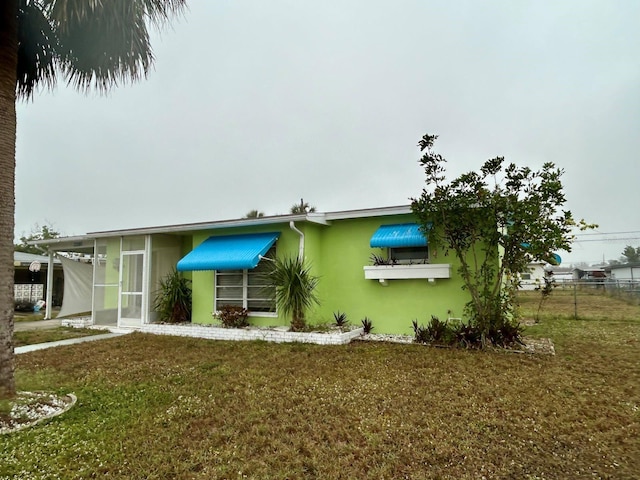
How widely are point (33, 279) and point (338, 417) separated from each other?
3163 centimetres

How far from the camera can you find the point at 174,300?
15688 mm

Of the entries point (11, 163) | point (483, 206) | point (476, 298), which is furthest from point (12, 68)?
point (476, 298)

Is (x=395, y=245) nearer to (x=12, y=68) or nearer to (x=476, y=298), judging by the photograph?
(x=476, y=298)

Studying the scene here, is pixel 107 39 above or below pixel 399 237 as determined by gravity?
above

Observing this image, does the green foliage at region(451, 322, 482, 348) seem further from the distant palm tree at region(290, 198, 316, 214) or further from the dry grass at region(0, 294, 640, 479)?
the distant palm tree at region(290, 198, 316, 214)

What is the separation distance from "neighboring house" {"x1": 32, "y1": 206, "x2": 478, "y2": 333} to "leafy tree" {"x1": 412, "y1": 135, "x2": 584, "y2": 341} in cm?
89

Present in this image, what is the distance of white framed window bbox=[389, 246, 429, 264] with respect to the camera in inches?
509

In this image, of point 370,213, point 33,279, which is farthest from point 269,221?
point 33,279

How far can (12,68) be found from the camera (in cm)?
675

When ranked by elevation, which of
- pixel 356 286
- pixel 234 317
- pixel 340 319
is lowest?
pixel 340 319

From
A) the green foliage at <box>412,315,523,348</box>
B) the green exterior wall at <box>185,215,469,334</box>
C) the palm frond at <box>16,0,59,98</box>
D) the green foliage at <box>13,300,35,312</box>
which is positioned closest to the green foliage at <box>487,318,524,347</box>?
the green foliage at <box>412,315,523,348</box>

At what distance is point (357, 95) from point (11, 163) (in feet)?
51.6

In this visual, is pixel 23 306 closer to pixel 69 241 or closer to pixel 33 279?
pixel 33 279

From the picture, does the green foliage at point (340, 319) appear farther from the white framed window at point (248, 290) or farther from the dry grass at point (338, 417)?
the dry grass at point (338, 417)
